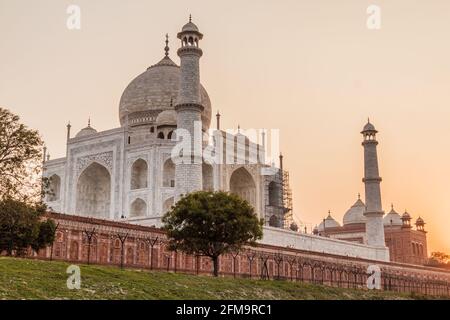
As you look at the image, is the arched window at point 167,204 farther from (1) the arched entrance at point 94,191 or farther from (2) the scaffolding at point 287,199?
(2) the scaffolding at point 287,199

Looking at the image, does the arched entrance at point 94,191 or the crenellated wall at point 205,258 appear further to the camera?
the arched entrance at point 94,191

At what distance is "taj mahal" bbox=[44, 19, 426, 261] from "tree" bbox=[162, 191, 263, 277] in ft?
34.9

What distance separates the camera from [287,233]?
44.5m

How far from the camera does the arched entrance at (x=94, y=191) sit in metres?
47.8

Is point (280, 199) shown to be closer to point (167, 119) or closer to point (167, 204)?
point (167, 119)

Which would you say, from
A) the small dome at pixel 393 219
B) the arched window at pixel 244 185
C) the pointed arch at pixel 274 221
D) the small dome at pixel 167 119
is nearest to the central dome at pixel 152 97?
the small dome at pixel 167 119

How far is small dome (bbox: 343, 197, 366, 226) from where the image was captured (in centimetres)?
7050

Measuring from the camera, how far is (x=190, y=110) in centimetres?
3562

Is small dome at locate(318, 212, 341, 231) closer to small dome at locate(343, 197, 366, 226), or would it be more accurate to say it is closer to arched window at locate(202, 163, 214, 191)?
small dome at locate(343, 197, 366, 226)

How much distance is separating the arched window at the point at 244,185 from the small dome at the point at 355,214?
76.8 feet

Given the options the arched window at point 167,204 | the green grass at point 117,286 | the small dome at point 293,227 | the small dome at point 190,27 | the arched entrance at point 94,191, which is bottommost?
the green grass at point 117,286

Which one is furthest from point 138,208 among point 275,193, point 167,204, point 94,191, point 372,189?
point 372,189

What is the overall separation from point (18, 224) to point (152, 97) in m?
30.5
